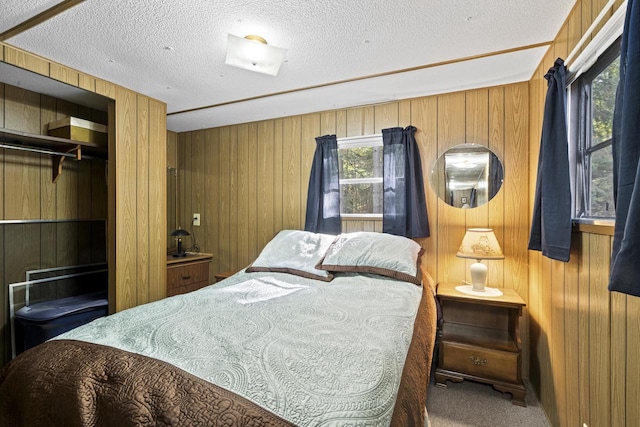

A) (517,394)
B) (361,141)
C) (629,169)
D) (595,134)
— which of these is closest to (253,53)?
(361,141)

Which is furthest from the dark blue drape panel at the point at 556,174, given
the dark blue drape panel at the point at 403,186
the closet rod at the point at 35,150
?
the closet rod at the point at 35,150

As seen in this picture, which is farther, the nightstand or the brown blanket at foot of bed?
the nightstand

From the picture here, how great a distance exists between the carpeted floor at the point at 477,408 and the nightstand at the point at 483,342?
7 centimetres

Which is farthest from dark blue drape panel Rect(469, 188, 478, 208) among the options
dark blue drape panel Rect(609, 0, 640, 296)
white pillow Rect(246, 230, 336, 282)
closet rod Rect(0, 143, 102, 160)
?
closet rod Rect(0, 143, 102, 160)

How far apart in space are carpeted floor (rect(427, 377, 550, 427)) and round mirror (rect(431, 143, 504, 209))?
1379 mm

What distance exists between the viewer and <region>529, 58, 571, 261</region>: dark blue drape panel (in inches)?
60.2

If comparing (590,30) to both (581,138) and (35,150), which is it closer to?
(581,138)

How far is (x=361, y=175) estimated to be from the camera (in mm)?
2893

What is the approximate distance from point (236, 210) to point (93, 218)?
4.41ft

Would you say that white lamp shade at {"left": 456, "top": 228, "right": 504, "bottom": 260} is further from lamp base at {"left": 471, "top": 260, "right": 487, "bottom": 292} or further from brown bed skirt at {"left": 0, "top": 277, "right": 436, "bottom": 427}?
brown bed skirt at {"left": 0, "top": 277, "right": 436, "bottom": 427}

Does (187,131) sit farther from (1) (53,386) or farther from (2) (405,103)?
(1) (53,386)

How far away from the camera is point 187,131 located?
12.4 feet

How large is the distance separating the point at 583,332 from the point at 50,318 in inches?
128

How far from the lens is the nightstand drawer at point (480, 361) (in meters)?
1.98
